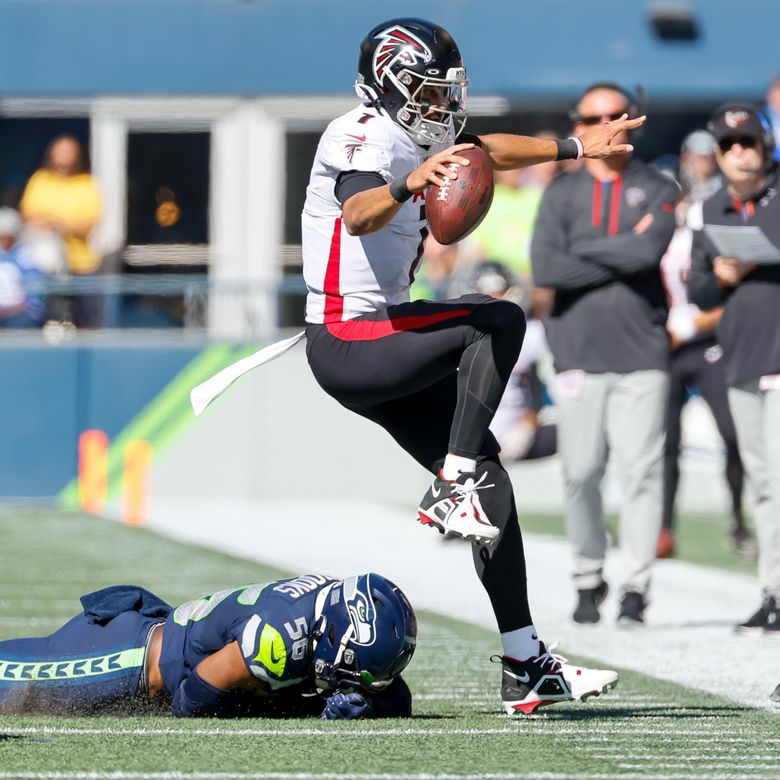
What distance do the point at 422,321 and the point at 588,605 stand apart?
3203mm

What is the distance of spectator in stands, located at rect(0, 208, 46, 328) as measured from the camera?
15625 millimetres

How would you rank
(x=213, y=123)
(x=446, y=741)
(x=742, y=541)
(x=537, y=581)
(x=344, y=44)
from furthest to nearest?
(x=213, y=123) < (x=344, y=44) < (x=742, y=541) < (x=537, y=581) < (x=446, y=741)

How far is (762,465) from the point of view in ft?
25.8

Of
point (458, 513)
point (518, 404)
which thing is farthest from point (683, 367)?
point (458, 513)

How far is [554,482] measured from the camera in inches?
615

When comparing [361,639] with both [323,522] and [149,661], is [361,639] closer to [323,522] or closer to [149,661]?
[149,661]

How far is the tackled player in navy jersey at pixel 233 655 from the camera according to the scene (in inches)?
195

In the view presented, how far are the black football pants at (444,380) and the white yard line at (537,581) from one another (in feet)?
3.24

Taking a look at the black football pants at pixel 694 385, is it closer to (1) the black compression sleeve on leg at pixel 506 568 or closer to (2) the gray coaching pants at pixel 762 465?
(2) the gray coaching pants at pixel 762 465

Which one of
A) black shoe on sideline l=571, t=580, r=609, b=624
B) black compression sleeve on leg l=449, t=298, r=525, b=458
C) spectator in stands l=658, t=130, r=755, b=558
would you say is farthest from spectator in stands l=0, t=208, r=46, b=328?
black compression sleeve on leg l=449, t=298, r=525, b=458

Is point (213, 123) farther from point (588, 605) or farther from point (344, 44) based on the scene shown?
point (588, 605)

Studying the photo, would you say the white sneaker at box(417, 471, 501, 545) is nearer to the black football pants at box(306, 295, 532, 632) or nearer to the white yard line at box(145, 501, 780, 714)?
the black football pants at box(306, 295, 532, 632)

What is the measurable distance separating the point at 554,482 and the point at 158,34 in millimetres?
5158

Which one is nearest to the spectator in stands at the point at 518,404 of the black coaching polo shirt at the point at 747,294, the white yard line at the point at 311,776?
the black coaching polo shirt at the point at 747,294
